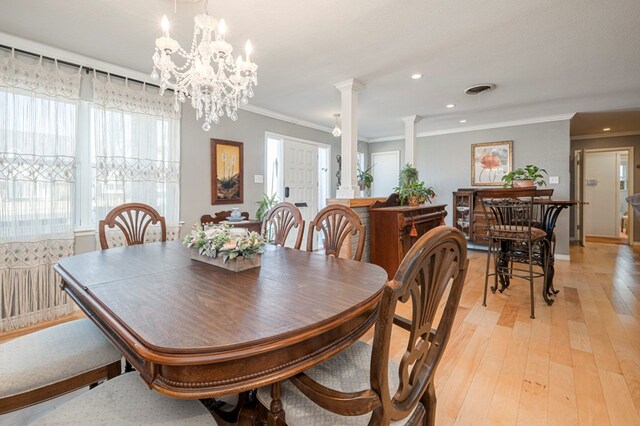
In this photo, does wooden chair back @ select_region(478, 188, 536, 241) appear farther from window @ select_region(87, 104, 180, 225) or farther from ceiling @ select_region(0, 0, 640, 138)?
window @ select_region(87, 104, 180, 225)

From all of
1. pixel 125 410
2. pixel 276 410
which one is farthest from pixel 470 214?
pixel 125 410

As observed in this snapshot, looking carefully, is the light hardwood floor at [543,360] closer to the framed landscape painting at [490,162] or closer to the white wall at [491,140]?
the white wall at [491,140]

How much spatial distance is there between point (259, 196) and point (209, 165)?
0.95 metres

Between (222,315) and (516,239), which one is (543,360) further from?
(222,315)

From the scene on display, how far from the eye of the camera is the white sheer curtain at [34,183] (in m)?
2.43

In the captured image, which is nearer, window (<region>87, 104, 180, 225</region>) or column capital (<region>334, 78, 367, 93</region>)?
window (<region>87, 104, 180, 225</region>)

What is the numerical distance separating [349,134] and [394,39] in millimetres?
1171

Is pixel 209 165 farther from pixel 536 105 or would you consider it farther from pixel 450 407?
pixel 536 105

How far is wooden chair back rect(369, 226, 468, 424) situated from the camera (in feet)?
2.20

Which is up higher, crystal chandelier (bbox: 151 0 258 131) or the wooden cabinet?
crystal chandelier (bbox: 151 0 258 131)

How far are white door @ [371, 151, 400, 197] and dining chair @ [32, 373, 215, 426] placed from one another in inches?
Answer: 258

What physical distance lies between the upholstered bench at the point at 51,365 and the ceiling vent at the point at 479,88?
4.26m

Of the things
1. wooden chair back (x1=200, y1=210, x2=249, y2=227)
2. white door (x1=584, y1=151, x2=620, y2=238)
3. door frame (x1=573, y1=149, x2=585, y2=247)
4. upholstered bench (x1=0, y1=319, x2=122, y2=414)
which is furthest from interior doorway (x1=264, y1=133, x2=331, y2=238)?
white door (x1=584, y1=151, x2=620, y2=238)

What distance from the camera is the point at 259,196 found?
4.66 m
